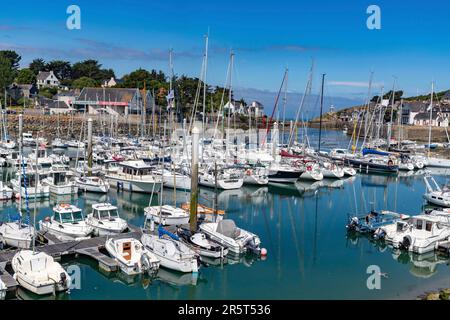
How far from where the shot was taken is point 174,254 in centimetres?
2044

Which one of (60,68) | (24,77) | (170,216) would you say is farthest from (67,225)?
(60,68)

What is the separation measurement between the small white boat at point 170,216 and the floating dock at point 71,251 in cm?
288

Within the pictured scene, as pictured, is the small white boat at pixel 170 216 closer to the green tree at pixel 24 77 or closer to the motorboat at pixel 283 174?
the motorboat at pixel 283 174

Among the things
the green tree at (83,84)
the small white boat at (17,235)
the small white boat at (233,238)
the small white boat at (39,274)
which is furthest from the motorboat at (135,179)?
the green tree at (83,84)

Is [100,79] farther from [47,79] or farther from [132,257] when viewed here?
[132,257]

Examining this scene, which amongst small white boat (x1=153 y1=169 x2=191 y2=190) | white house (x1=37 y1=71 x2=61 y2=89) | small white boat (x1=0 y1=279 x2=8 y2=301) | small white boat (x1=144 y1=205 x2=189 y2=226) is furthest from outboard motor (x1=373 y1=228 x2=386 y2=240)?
white house (x1=37 y1=71 x2=61 y2=89)

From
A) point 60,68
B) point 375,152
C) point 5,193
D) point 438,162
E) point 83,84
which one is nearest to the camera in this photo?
point 5,193

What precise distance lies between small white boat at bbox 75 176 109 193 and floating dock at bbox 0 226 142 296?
1295cm

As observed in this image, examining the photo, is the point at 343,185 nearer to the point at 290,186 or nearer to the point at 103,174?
the point at 290,186

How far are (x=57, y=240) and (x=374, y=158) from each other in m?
44.5

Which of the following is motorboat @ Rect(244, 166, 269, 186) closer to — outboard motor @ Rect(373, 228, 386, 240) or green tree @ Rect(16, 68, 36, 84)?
outboard motor @ Rect(373, 228, 386, 240)

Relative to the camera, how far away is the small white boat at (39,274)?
17594 millimetres

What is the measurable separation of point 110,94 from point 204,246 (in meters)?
79.5

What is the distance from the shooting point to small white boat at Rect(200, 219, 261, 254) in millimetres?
23203
